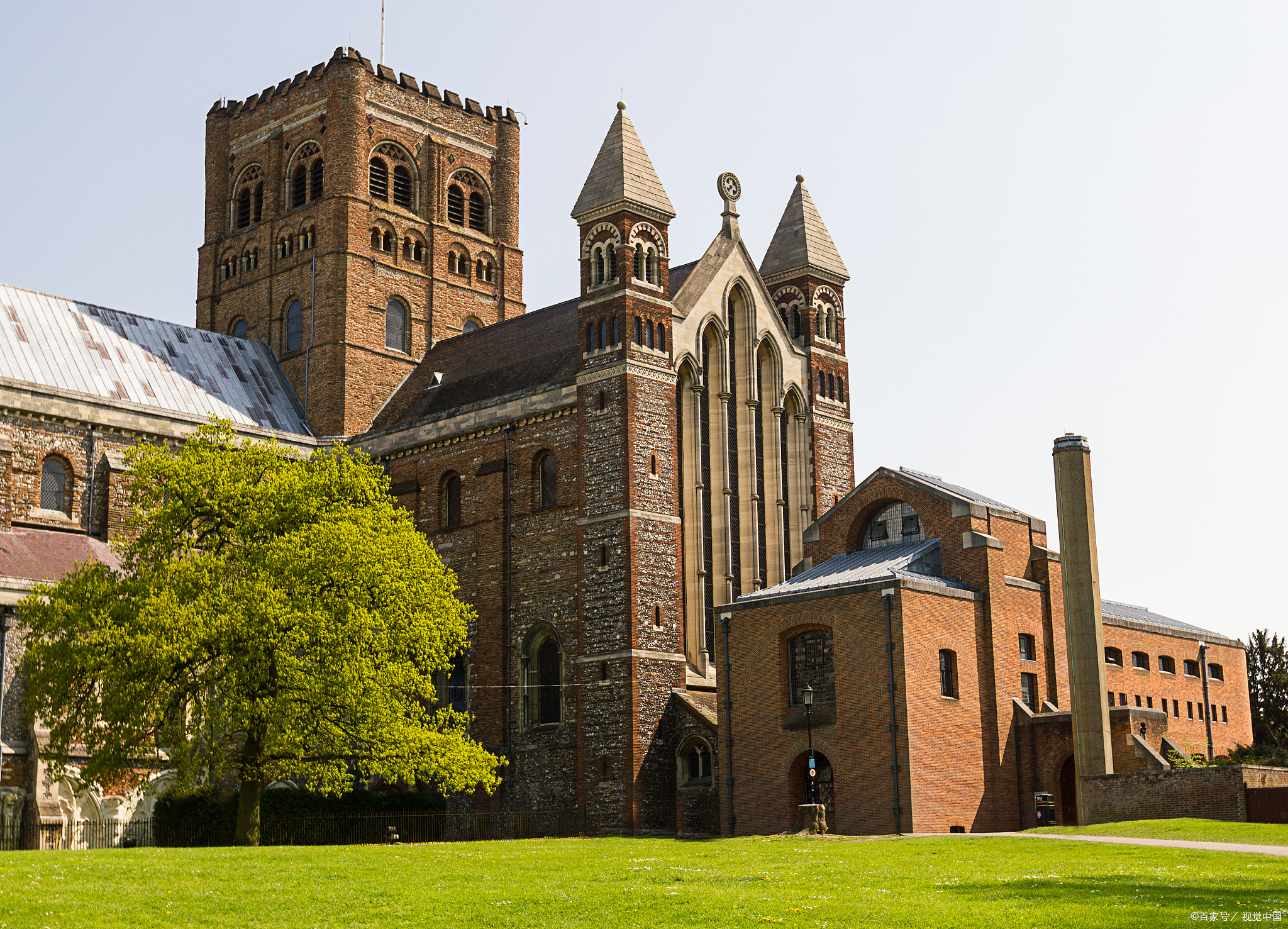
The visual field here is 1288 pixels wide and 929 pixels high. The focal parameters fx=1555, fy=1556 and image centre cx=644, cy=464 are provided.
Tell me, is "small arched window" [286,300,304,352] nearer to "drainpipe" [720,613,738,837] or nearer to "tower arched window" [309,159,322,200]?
"tower arched window" [309,159,322,200]

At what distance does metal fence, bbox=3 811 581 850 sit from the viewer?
4369 cm

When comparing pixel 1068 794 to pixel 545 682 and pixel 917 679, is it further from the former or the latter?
pixel 545 682

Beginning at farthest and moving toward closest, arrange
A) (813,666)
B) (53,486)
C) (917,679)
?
1. (53,486)
2. (813,666)
3. (917,679)

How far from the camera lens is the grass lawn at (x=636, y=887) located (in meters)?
21.1

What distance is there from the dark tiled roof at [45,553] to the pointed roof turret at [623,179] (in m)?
19.9

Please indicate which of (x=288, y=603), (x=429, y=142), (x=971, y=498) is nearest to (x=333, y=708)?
(x=288, y=603)

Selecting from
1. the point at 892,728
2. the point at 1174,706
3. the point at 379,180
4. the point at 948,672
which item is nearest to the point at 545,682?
the point at 892,728

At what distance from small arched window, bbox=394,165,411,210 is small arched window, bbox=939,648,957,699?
34372 millimetres

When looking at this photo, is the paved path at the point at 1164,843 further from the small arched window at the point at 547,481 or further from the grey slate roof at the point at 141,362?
the grey slate roof at the point at 141,362

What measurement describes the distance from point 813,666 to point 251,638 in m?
17.2

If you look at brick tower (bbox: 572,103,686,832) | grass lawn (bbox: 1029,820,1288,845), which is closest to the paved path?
grass lawn (bbox: 1029,820,1288,845)

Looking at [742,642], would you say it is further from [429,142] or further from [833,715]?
[429,142]

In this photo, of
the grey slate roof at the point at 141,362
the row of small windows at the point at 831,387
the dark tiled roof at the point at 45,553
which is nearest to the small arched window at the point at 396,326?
the grey slate roof at the point at 141,362

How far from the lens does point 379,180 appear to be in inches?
2697
